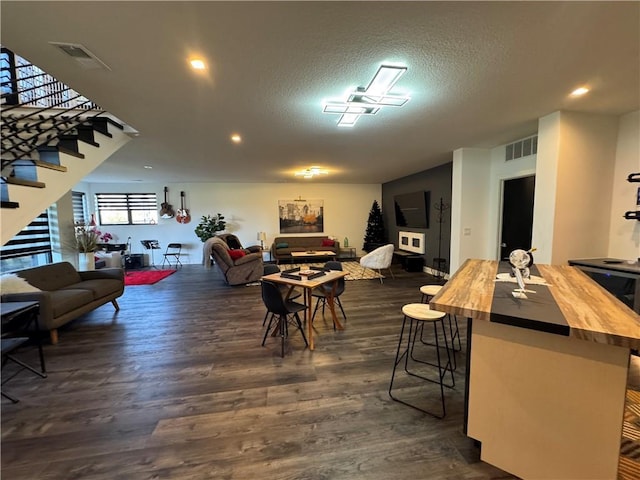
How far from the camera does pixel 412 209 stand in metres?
7.30

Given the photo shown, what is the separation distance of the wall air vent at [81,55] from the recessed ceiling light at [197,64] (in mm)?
664

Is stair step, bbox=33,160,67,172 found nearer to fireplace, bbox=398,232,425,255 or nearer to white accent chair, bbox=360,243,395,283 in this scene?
white accent chair, bbox=360,243,395,283

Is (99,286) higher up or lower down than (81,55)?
lower down

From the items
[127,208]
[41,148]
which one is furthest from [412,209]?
[127,208]

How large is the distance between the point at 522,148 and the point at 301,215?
626 cm

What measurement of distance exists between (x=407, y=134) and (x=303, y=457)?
389 centimetres

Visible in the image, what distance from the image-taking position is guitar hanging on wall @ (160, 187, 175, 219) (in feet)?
27.3

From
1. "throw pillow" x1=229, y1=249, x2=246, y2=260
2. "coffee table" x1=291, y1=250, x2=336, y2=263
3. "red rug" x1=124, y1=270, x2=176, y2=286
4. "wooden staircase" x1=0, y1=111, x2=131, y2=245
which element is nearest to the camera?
"wooden staircase" x1=0, y1=111, x2=131, y2=245

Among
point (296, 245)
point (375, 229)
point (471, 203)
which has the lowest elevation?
point (296, 245)

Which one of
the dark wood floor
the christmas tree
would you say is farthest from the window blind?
the christmas tree

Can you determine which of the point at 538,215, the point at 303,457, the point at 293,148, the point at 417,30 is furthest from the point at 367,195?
the point at 303,457

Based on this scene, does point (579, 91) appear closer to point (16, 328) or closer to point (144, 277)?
point (16, 328)

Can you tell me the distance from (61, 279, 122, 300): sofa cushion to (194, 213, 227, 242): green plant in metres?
3.91

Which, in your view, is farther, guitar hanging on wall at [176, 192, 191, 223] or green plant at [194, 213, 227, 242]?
guitar hanging on wall at [176, 192, 191, 223]
